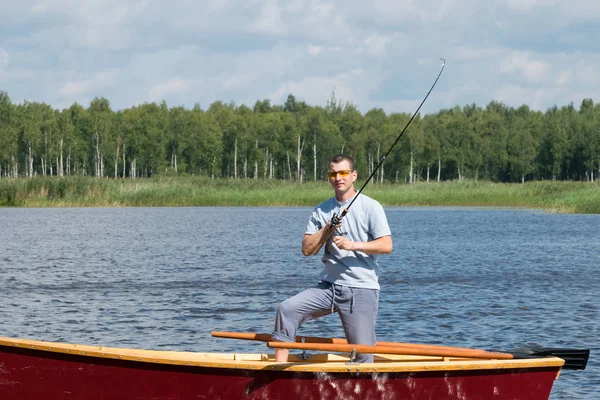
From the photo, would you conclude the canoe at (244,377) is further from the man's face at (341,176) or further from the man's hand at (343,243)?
the man's face at (341,176)

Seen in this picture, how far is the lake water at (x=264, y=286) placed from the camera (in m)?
14.2

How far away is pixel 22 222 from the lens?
152ft

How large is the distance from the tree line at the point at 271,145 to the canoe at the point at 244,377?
9281cm

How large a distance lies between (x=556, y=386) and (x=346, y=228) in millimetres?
4527

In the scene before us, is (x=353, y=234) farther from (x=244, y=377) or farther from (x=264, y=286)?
(x=264, y=286)

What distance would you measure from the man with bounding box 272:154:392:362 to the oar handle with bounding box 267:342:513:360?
0.11 m

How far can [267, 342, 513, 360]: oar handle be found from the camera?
775 cm

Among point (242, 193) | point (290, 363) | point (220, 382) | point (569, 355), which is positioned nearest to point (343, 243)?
point (290, 363)

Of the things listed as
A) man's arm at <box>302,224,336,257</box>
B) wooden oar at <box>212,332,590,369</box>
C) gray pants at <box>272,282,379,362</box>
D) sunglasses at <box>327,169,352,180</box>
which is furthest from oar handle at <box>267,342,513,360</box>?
sunglasses at <box>327,169,352,180</box>

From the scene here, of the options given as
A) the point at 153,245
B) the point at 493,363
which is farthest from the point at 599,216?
the point at 493,363

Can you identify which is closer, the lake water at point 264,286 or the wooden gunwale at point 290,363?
the wooden gunwale at point 290,363

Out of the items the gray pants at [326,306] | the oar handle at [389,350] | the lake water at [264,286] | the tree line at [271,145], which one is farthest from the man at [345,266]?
the tree line at [271,145]

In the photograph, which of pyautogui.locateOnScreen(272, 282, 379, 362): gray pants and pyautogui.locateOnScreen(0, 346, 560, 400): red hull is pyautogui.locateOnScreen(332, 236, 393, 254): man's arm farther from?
pyautogui.locateOnScreen(0, 346, 560, 400): red hull

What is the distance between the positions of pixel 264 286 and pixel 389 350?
13121 mm
